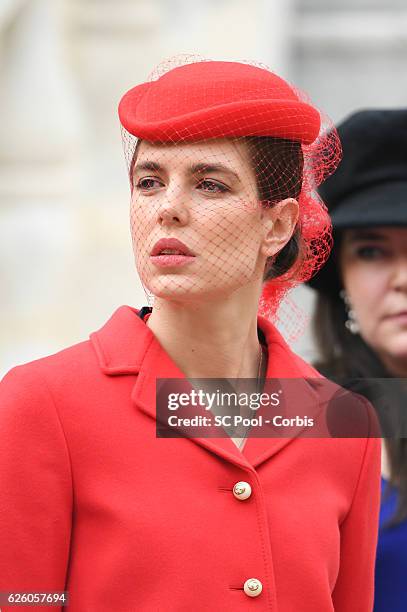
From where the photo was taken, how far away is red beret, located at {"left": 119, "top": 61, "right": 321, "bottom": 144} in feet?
9.35

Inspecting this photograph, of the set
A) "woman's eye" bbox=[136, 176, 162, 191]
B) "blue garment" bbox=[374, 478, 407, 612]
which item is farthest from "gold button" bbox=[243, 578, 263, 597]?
"blue garment" bbox=[374, 478, 407, 612]

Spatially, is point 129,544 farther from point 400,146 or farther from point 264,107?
point 400,146

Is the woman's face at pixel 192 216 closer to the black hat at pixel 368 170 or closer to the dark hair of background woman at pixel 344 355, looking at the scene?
the dark hair of background woman at pixel 344 355

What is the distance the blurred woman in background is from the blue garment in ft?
0.71

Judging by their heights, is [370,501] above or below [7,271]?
below

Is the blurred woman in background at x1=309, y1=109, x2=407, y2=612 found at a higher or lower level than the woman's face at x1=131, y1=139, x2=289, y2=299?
higher

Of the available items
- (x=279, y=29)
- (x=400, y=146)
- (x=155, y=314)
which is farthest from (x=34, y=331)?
(x=155, y=314)

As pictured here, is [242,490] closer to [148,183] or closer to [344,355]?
[148,183]

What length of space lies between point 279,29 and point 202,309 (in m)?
6.01

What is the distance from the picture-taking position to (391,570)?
382 cm

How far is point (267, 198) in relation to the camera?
9.78 ft

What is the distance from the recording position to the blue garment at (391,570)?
3783mm

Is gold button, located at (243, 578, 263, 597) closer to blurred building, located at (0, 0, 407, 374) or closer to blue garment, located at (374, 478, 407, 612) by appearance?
blue garment, located at (374, 478, 407, 612)

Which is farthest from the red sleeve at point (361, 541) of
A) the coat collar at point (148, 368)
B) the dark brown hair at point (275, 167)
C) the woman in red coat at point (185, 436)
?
the dark brown hair at point (275, 167)
